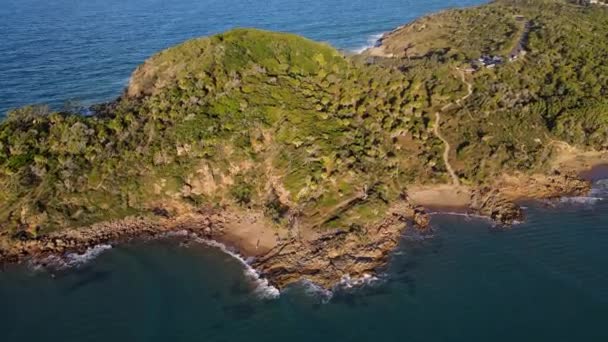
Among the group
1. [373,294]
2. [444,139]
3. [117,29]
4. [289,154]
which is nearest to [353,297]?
[373,294]

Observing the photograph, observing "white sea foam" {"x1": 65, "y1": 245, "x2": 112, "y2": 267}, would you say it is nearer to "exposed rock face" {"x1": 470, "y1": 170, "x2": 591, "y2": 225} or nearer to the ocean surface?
the ocean surface

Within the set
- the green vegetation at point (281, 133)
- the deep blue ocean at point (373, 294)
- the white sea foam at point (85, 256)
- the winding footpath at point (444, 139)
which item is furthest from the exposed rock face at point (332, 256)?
the white sea foam at point (85, 256)

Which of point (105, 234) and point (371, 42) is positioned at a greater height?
point (371, 42)

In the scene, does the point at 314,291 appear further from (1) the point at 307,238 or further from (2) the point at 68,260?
(2) the point at 68,260

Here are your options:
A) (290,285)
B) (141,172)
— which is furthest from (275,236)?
(141,172)

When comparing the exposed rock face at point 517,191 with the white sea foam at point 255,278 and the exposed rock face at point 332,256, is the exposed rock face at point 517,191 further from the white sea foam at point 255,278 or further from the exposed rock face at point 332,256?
the white sea foam at point 255,278

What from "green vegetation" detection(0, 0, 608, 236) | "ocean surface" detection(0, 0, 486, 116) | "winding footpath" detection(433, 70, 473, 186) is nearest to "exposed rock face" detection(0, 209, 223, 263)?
"green vegetation" detection(0, 0, 608, 236)
